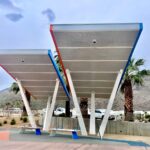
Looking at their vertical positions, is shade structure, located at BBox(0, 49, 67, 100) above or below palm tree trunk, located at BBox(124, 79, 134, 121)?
above

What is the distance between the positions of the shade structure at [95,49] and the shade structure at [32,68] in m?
1.71

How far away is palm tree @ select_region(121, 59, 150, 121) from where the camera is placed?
81.1ft

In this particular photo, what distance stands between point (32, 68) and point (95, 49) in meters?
5.74

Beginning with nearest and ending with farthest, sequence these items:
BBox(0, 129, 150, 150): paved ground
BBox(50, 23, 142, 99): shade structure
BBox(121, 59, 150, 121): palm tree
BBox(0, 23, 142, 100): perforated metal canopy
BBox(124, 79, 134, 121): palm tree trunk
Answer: BBox(0, 129, 150, 150): paved ground, BBox(50, 23, 142, 99): shade structure, BBox(0, 23, 142, 100): perforated metal canopy, BBox(124, 79, 134, 121): palm tree trunk, BBox(121, 59, 150, 121): palm tree

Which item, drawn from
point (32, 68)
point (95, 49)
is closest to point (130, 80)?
point (32, 68)

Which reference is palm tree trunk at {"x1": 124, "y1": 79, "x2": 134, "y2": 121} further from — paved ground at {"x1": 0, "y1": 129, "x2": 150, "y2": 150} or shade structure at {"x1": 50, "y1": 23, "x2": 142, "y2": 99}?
paved ground at {"x1": 0, "y1": 129, "x2": 150, "y2": 150}

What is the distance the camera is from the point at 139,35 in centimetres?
1460

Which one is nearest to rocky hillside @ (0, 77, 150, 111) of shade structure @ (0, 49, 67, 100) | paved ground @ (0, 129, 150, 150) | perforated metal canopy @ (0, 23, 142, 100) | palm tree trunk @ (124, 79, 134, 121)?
palm tree trunk @ (124, 79, 134, 121)

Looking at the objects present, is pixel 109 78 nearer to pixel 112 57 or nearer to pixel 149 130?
pixel 112 57

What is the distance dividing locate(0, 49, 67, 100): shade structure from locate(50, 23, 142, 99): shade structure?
171 cm

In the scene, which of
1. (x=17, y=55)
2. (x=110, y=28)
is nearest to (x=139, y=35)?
(x=110, y=28)

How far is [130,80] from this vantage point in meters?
25.7

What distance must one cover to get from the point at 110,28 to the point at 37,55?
224 inches

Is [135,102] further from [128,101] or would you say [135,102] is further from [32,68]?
[32,68]
